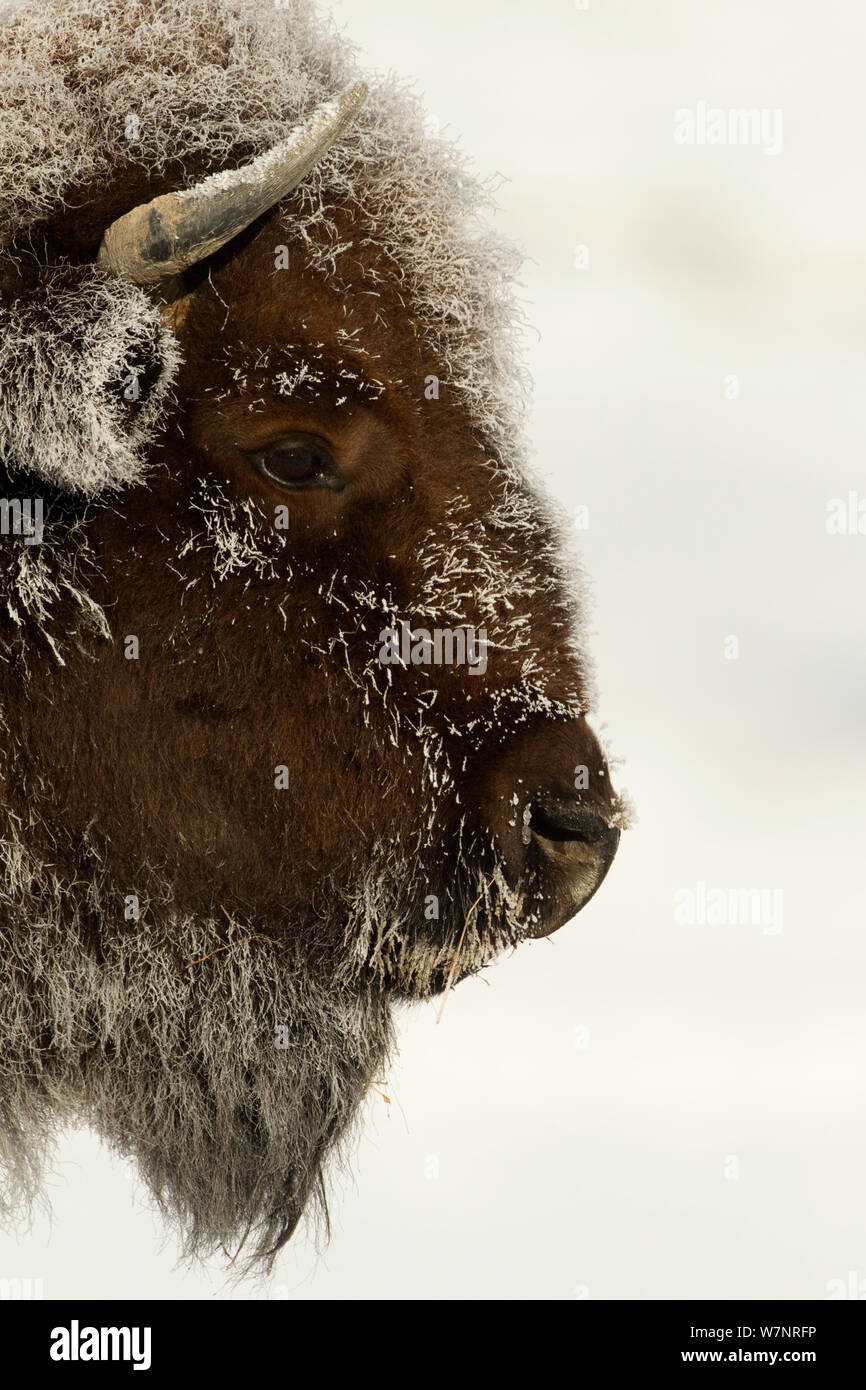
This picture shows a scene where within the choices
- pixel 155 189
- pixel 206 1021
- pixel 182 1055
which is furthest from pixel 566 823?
pixel 155 189

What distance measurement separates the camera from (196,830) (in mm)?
2521

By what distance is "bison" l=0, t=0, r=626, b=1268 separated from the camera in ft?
7.75

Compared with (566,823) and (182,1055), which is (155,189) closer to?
(566,823)

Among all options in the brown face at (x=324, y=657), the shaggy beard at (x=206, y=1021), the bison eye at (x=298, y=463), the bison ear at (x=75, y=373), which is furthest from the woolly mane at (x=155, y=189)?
the shaggy beard at (x=206, y=1021)

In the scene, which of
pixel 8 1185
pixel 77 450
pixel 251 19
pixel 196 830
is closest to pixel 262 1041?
pixel 196 830

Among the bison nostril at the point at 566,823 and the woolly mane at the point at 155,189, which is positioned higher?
the woolly mane at the point at 155,189

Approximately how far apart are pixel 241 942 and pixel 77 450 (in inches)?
43.4

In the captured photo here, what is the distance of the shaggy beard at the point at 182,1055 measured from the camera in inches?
104

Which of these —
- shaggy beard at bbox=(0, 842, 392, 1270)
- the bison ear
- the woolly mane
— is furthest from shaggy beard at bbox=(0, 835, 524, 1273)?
the woolly mane

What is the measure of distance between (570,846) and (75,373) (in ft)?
4.52

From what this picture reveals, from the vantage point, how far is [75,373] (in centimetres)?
228

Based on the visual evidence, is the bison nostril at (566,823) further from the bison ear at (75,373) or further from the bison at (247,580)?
the bison ear at (75,373)

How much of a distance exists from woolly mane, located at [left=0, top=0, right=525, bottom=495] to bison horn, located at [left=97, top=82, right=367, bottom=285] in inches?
3.0

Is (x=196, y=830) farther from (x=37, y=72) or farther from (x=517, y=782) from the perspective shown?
(x=37, y=72)
